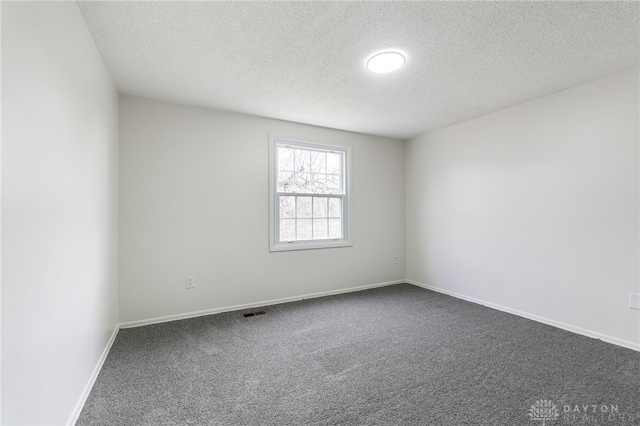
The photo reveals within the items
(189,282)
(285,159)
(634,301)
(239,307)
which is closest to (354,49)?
(285,159)

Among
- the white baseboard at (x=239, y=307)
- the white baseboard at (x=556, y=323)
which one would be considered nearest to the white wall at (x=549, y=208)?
the white baseboard at (x=556, y=323)

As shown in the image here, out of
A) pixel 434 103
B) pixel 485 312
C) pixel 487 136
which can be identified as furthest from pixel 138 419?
pixel 487 136

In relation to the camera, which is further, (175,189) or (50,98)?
(175,189)

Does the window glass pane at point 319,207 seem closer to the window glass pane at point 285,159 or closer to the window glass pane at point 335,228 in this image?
the window glass pane at point 335,228

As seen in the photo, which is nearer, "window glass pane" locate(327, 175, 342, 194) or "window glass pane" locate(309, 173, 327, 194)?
"window glass pane" locate(309, 173, 327, 194)

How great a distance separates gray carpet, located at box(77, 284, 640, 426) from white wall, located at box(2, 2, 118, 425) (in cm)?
45

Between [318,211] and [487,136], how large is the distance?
2321 millimetres

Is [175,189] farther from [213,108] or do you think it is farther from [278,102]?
[278,102]

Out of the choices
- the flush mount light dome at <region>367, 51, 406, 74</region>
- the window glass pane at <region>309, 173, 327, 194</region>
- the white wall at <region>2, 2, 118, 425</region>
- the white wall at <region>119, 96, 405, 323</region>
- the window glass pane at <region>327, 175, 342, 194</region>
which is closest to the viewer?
the white wall at <region>2, 2, 118, 425</region>

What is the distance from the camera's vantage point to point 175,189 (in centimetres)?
311

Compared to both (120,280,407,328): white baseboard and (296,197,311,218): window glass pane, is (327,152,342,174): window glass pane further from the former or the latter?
(120,280,407,328): white baseboard

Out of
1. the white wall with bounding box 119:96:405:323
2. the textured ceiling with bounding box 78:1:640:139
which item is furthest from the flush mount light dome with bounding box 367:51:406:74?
the white wall with bounding box 119:96:405:323

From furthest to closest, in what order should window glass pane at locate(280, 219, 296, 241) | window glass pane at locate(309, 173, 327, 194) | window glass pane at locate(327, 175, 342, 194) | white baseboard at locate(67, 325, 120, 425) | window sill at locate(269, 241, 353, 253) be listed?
window glass pane at locate(327, 175, 342, 194) < window glass pane at locate(309, 173, 327, 194) < window glass pane at locate(280, 219, 296, 241) < window sill at locate(269, 241, 353, 253) < white baseboard at locate(67, 325, 120, 425)

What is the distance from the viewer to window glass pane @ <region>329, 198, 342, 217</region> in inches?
164
